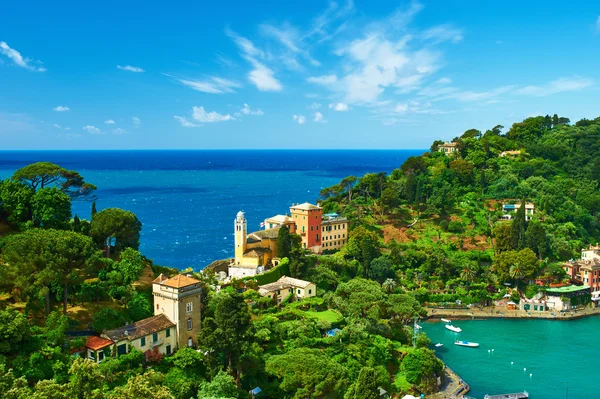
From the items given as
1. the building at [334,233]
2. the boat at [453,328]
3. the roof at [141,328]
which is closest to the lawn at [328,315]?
the boat at [453,328]

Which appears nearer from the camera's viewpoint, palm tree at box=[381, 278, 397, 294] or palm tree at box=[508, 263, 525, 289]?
palm tree at box=[381, 278, 397, 294]

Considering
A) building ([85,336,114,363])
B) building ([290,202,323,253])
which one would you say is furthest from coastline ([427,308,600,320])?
building ([85,336,114,363])

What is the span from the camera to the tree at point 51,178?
47344mm

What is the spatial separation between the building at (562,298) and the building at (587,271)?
2893 millimetres

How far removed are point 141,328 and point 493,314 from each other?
4714cm

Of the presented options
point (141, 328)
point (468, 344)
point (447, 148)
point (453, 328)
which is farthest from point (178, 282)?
point (447, 148)

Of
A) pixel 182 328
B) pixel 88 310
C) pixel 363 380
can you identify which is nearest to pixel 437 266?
pixel 363 380

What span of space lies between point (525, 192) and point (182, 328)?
73668 millimetres

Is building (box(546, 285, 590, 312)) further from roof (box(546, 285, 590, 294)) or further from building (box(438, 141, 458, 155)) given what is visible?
building (box(438, 141, 458, 155))

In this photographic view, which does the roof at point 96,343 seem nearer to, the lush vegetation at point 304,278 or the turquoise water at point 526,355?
the lush vegetation at point 304,278

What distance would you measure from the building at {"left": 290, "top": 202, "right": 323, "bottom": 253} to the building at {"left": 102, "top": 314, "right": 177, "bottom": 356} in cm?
3487

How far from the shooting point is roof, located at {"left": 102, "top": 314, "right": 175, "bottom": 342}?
3303 centimetres

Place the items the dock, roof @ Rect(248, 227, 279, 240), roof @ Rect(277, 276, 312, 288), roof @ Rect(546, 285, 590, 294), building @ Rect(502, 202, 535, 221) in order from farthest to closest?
building @ Rect(502, 202, 535, 221)
roof @ Rect(546, 285, 590, 294)
roof @ Rect(248, 227, 279, 240)
roof @ Rect(277, 276, 312, 288)
the dock

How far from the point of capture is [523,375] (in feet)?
153
